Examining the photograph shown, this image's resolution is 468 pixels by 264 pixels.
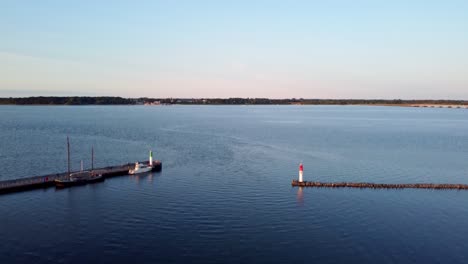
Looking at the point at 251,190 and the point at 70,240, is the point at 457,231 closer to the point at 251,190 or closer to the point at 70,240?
the point at 251,190

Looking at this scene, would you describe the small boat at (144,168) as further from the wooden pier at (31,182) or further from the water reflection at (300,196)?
the water reflection at (300,196)

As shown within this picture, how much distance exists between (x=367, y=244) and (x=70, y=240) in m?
20.2

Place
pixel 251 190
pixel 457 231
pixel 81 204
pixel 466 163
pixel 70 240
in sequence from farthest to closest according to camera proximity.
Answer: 1. pixel 466 163
2. pixel 251 190
3. pixel 81 204
4. pixel 457 231
5. pixel 70 240

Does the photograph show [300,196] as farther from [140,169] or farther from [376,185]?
[140,169]

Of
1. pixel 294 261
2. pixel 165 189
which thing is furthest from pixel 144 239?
pixel 165 189

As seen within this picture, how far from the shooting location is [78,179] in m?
43.7

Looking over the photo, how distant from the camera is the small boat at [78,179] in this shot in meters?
42.0

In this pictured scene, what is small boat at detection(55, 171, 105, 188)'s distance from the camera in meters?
42.0

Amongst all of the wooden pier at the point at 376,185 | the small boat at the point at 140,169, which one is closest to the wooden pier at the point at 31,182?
the small boat at the point at 140,169

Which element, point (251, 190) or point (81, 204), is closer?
point (81, 204)

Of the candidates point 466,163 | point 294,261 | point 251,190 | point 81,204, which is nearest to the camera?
point 294,261

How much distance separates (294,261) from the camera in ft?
80.7

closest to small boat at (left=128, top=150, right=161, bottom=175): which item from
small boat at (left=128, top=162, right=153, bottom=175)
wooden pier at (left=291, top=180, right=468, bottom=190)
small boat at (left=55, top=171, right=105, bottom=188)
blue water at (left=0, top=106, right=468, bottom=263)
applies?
small boat at (left=128, top=162, right=153, bottom=175)

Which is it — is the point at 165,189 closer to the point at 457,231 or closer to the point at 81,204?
the point at 81,204
